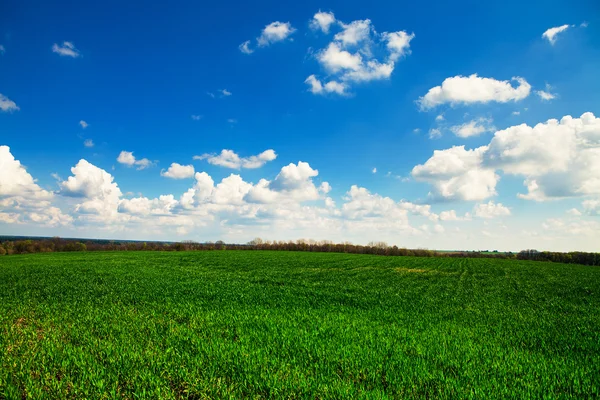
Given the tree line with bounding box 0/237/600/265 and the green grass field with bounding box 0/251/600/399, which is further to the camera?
the tree line with bounding box 0/237/600/265

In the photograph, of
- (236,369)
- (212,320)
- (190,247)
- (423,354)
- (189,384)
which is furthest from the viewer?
(190,247)

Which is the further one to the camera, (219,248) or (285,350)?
(219,248)

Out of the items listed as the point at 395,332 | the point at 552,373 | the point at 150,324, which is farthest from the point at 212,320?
the point at 552,373

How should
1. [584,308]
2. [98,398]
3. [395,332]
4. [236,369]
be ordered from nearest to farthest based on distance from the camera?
1. [98,398]
2. [236,369]
3. [395,332]
4. [584,308]

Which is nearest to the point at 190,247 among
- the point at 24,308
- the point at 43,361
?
the point at 24,308

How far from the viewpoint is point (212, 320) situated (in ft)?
34.0

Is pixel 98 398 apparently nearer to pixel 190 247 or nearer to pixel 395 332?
pixel 395 332

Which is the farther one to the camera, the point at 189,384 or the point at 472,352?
the point at 472,352

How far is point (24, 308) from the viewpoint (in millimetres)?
12148

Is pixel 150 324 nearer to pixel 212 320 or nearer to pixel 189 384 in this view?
pixel 212 320

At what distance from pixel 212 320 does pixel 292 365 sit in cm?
468

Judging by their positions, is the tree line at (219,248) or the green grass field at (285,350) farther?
the tree line at (219,248)

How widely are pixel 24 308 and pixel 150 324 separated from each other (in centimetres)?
674

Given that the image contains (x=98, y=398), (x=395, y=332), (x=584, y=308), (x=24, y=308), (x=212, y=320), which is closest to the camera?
(x=98, y=398)
